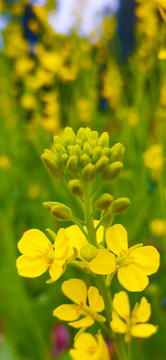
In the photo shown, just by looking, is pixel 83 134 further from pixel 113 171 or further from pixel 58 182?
pixel 58 182

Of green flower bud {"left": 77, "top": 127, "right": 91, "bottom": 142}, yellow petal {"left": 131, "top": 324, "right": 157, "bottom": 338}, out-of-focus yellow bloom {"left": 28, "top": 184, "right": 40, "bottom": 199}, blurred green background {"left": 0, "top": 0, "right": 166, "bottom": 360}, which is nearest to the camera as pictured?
yellow petal {"left": 131, "top": 324, "right": 157, "bottom": 338}

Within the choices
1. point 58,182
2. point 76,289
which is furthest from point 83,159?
point 58,182

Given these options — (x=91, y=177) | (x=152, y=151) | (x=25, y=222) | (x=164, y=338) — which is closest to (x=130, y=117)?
(x=152, y=151)

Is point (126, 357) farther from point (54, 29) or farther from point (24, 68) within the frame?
point (24, 68)

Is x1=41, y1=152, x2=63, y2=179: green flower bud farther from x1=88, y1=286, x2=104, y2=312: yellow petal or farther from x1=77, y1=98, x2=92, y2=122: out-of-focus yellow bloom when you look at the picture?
x1=77, y1=98, x2=92, y2=122: out-of-focus yellow bloom

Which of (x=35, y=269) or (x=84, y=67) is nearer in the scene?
(x=35, y=269)

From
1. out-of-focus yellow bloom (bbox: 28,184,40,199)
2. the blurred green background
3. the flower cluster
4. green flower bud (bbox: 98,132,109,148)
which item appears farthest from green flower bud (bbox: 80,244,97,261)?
out-of-focus yellow bloom (bbox: 28,184,40,199)
